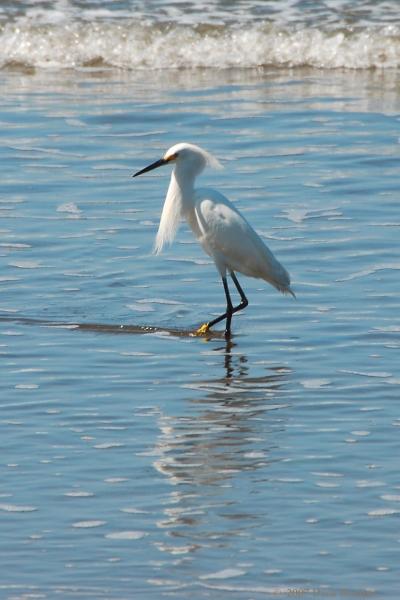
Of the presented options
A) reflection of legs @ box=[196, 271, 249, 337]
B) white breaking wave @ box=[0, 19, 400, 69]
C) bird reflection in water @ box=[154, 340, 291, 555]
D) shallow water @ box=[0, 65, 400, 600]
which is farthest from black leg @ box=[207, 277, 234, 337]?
white breaking wave @ box=[0, 19, 400, 69]

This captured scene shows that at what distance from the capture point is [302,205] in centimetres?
988

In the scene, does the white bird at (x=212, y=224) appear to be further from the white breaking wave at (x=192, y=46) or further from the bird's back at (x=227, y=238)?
the white breaking wave at (x=192, y=46)

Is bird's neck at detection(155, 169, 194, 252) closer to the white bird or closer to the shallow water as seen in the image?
the white bird

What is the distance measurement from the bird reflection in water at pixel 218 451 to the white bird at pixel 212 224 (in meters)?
1.08

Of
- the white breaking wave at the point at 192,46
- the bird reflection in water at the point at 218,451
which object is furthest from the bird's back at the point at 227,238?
the white breaking wave at the point at 192,46

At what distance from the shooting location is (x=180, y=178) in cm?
830

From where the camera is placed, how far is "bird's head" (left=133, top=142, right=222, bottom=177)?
827 cm

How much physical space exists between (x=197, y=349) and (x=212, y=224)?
3.82 feet

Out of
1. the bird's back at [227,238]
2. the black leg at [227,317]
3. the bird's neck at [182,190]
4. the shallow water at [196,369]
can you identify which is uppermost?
the bird's neck at [182,190]

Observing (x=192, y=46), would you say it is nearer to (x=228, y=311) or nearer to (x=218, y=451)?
(x=228, y=311)

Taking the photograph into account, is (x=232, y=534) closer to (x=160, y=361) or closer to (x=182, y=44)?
(x=160, y=361)

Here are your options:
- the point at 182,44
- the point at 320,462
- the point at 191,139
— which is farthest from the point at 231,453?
the point at 182,44

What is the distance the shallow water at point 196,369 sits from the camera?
4508 mm

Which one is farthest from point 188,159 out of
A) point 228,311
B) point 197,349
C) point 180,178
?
point 197,349
